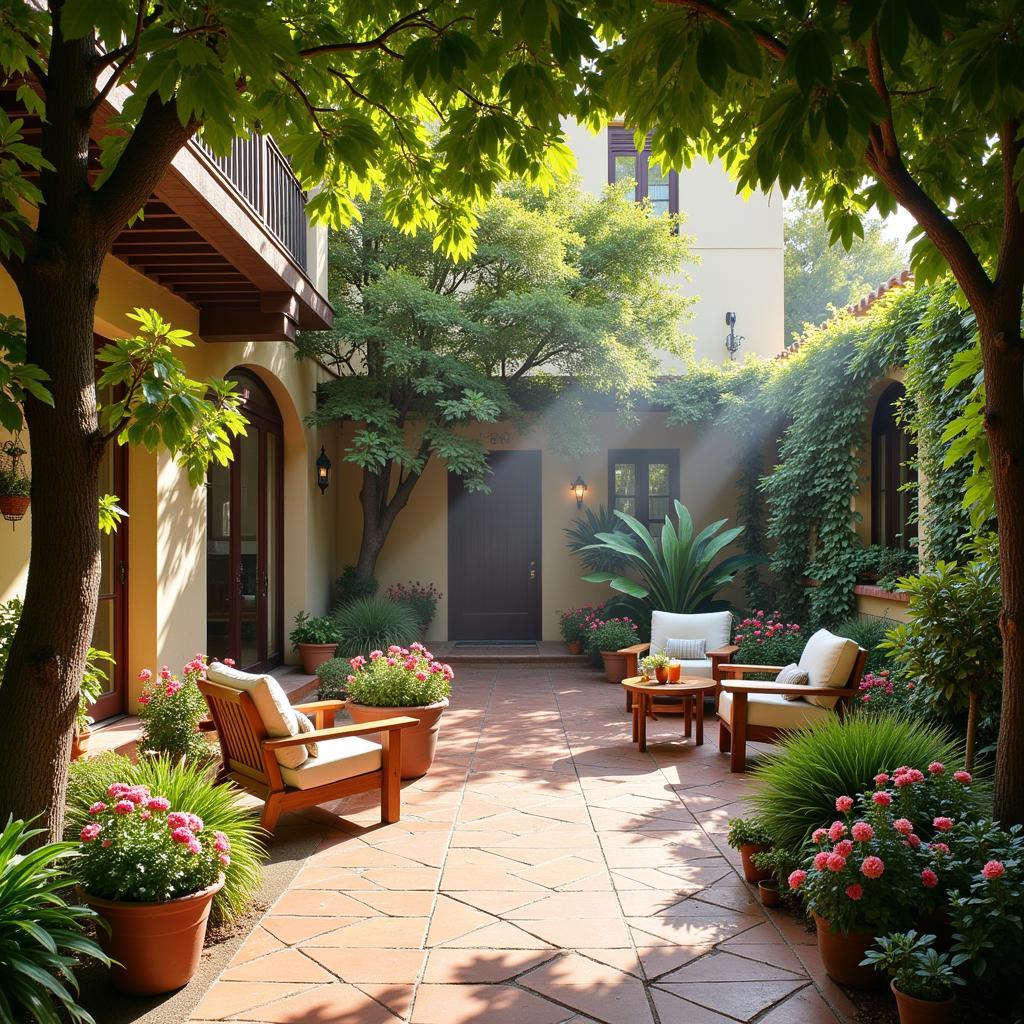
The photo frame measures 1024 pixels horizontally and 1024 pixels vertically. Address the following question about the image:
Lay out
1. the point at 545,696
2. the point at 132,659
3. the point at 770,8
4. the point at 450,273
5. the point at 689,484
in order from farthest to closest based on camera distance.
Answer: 1. the point at 689,484
2. the point at 450,273
3. the point at 545,696
4. the point at 132,659
5. the point at 770,8

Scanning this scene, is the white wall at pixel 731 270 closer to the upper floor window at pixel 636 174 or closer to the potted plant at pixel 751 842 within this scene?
the upper floor window at pixel 636 174

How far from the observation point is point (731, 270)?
14.8 m

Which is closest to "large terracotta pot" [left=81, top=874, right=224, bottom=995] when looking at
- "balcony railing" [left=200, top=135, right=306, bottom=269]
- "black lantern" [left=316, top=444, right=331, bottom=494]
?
"balcony railing" [left=200, top=135, right=306, bottom=269]

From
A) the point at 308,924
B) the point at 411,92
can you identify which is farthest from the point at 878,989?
the point at 411,92

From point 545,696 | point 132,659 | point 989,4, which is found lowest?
point 545,696

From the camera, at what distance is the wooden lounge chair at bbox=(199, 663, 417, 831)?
4715mm

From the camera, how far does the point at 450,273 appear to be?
38.8 feet

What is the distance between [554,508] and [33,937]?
10.9 m

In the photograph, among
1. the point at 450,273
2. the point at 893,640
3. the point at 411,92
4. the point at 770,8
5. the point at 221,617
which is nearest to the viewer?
the point at 770,8

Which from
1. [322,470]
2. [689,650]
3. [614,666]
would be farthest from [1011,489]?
[322,470]

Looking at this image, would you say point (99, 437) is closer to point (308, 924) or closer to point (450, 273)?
point (308, 924)

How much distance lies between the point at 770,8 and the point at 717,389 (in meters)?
9.44

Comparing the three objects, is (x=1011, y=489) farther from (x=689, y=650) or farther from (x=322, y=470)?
(x=322, y=470)

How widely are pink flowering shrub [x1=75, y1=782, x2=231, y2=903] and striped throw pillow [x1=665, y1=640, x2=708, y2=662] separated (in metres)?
6.06
